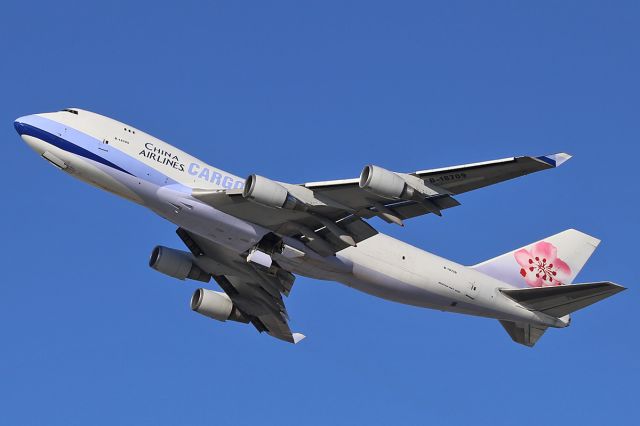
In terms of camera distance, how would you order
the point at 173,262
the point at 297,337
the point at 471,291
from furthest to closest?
1. the point at 297,337
2. the point at 173,262
3. the point at 471,291

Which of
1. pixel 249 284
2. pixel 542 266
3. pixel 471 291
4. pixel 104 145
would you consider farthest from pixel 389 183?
pixel 542 266

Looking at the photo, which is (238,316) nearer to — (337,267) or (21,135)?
(337,267)

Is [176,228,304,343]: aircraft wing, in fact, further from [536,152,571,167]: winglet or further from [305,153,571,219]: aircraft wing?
[536,152,571,167]: winglet

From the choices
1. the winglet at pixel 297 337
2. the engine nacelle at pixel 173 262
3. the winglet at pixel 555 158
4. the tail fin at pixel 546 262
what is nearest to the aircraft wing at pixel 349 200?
the winglet at pixel 555 158

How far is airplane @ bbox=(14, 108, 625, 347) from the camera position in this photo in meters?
38.9

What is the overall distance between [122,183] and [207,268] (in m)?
8.40

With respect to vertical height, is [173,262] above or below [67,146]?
below

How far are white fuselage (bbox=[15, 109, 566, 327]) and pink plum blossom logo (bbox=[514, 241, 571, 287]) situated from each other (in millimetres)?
5759

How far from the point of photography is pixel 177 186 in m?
41.9

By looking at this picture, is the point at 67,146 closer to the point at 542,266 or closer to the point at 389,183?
the point at 389,183

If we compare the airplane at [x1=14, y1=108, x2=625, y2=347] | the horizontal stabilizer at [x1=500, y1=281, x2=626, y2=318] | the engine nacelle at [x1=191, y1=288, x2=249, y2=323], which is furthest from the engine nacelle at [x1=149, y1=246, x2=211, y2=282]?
the horizontal stabilizer at [x1=500, y1=281, x2=626, y2=318]

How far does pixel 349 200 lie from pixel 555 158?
8517 millimetres

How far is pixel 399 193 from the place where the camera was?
37.7 metres

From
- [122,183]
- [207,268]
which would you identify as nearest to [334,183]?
[122,183]
